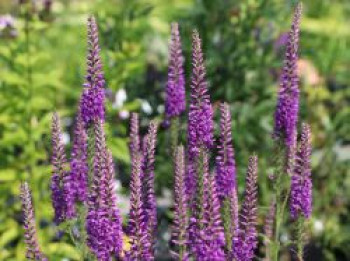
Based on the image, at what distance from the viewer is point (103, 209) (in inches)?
116

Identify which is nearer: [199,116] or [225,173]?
[199,116]

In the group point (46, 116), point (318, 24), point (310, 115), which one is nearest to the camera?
point (46, 116)

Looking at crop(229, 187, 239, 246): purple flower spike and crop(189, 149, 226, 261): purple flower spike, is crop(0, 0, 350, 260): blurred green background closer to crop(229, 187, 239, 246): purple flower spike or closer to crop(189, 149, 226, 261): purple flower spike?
crop(229, 187, 239, 246): purple flower spike

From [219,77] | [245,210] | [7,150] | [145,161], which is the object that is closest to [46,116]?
[7,150]

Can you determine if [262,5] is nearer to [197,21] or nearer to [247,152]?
[197,21]

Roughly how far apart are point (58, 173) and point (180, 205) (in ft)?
2.68

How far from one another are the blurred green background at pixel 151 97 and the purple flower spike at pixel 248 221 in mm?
2338

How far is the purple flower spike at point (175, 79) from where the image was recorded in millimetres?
3553

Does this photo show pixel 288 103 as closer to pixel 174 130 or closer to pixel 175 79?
pixel 175 79

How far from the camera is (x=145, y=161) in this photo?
321 cm

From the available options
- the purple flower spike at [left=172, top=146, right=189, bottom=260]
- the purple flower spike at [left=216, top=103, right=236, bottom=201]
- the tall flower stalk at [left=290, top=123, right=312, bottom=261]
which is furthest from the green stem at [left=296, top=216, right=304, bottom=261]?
the purple flower spike at [left=172, top=146, right=189, bottom=260]

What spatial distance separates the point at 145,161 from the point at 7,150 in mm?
3157

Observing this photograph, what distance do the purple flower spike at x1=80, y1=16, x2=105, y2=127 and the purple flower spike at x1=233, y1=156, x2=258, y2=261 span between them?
0.70 metres

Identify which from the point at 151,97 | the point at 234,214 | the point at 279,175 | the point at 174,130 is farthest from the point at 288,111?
the point at 151,97
